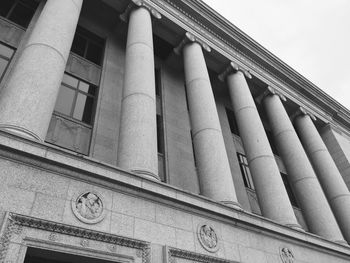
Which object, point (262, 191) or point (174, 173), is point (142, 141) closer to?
point (174, 173)

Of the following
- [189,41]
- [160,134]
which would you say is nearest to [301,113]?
[189,41]

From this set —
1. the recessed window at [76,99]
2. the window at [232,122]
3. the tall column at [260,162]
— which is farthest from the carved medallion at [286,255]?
the window at [232,122]

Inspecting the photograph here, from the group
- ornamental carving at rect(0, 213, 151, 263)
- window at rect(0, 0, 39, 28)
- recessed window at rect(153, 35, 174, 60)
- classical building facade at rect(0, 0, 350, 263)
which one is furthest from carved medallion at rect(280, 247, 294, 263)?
window at rect(0, 0, 39, 28)

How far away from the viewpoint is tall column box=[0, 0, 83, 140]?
27.8 feet

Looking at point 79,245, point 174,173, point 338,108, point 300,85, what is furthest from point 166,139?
point 338,108

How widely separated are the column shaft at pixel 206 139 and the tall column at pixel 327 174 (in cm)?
1052

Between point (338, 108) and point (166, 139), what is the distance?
67.7 ft

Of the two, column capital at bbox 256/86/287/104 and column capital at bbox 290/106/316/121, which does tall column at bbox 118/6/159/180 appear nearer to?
column capital at bbox 256/86/287/104

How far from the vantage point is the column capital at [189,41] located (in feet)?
62.3

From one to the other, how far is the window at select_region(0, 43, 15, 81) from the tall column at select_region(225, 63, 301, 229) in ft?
41.4

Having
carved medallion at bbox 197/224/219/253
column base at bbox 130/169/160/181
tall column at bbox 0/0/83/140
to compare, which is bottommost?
carved medallion at bbox 197/224/219/253

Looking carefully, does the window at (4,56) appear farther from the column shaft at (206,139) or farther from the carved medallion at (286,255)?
the carved medallion at (286,255)

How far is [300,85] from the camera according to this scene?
2578cm

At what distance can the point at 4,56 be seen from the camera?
1402 cm
